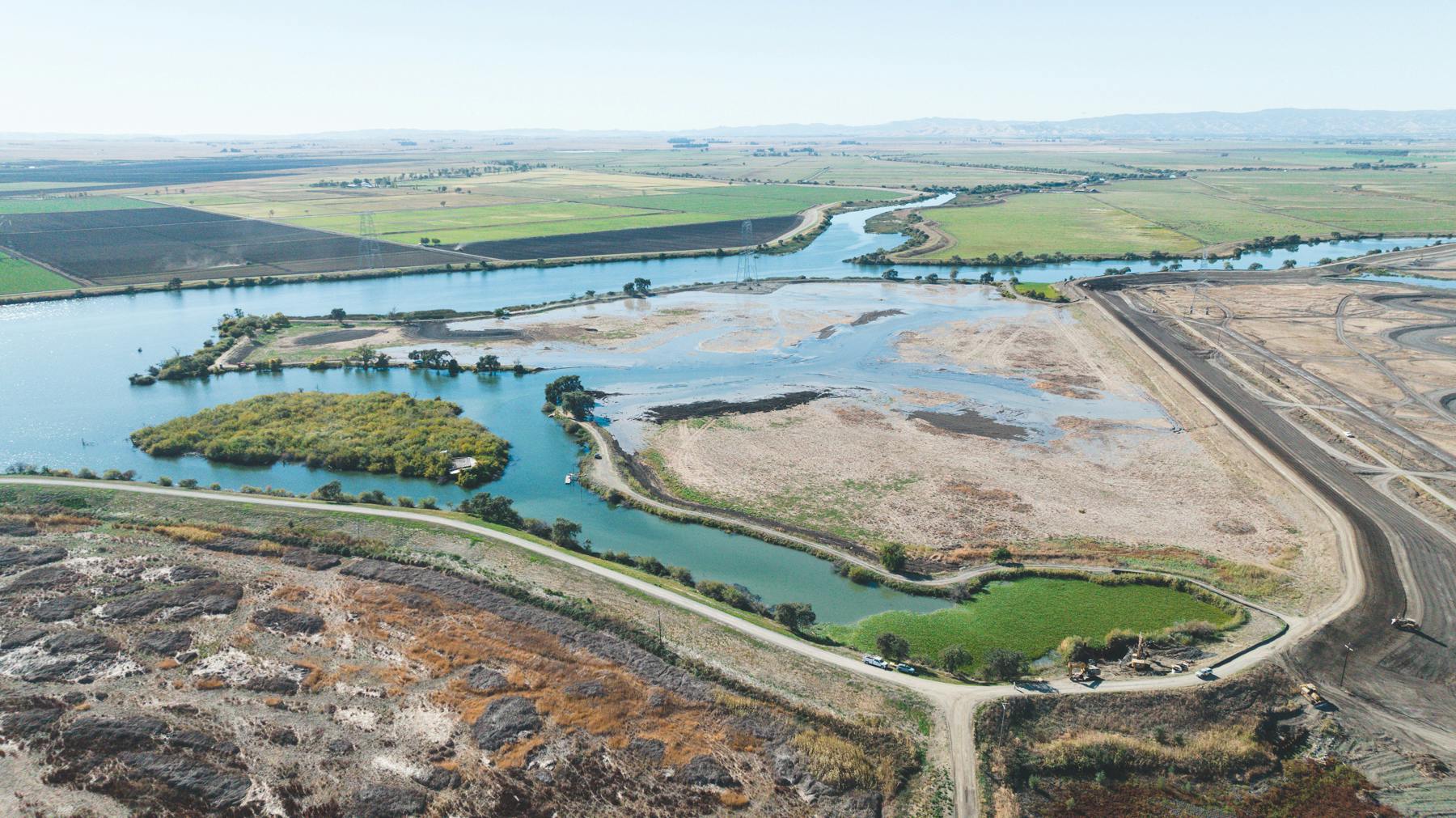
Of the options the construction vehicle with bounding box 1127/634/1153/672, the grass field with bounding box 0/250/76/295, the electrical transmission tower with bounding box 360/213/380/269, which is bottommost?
the construction vehicle with bounding box 1127/634/1153/672

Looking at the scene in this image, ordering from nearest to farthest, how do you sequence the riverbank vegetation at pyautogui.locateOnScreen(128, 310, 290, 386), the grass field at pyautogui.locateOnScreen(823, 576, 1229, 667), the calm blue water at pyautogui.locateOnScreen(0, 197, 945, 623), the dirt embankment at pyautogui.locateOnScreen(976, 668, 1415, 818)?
the dirt embankment at pyautogui.locateOnScreen(976, 668, 1415, 818)
the grass field at pyautogui.locateOnScreen(823, 576, 1229, 667)
the calm blue water at pyautogui.locateOnScreen(0, 197, 945, 623)
the riverbank vegetation at pyautogui.locateOnScreen(128, 310, 290, 386)

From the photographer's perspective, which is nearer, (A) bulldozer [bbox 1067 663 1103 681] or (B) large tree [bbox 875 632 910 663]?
(A) bulldozer [bbox 1067 663 1103 681]

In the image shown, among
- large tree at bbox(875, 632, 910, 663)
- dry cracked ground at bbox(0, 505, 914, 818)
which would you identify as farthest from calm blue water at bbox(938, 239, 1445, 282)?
dry cracked ground at bbox(0, 505, 914, 818)

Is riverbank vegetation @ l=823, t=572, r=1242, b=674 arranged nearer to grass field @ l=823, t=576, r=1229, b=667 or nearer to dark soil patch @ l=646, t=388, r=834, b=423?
grass field @ l=823, t=576, r=1229, b=667

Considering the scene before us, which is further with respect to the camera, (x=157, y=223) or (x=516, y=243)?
(x=157, y=223)

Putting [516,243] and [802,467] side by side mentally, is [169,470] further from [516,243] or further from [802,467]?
[516,243]

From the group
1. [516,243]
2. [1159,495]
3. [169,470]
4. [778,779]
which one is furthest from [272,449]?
[516,243]
